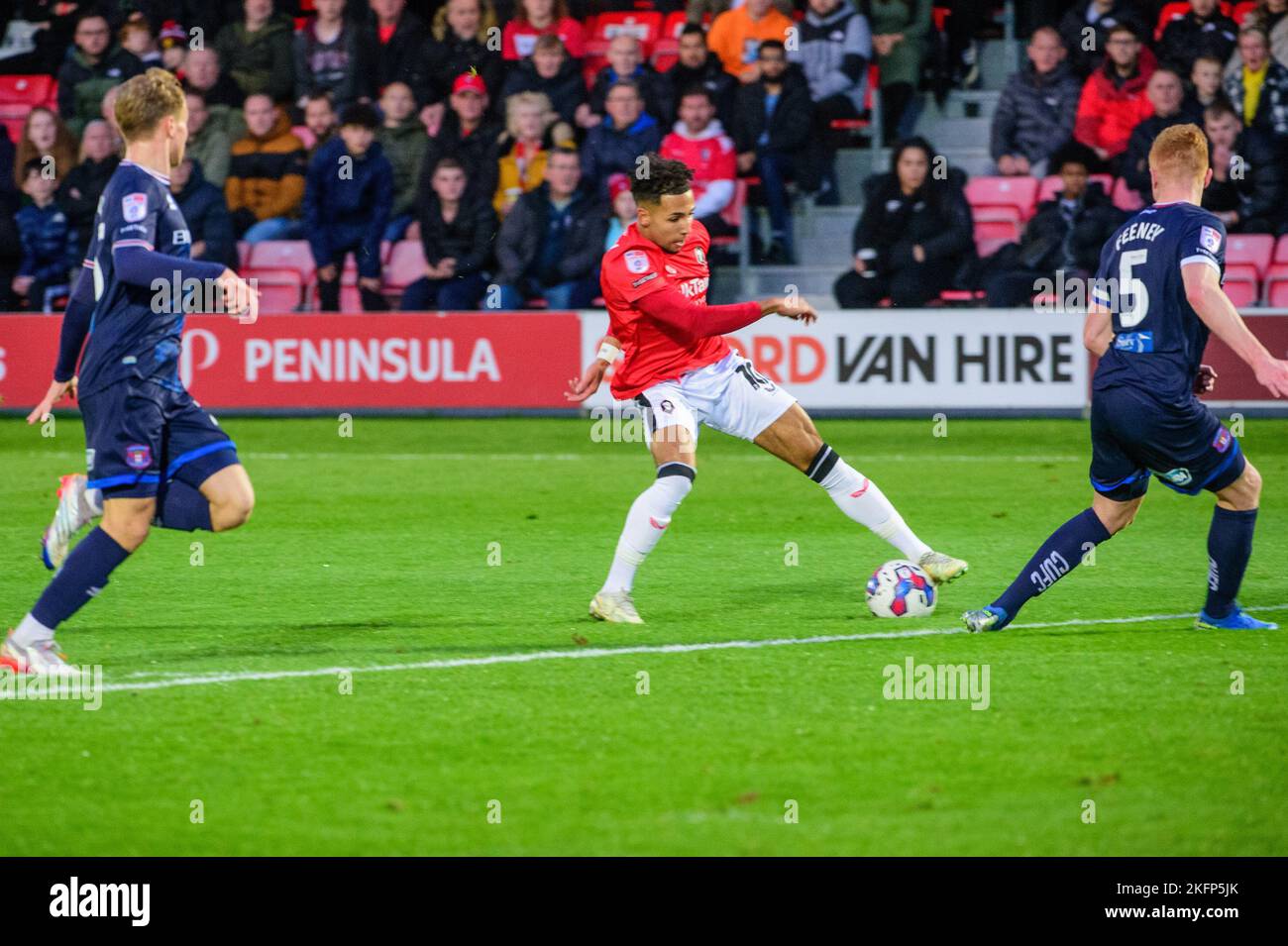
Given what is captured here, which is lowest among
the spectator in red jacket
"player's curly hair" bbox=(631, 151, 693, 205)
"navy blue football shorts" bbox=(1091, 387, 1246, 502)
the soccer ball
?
the soccer ball

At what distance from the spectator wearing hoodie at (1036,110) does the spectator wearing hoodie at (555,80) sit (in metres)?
3.96

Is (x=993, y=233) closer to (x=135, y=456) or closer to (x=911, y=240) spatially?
(x=911, y=240)

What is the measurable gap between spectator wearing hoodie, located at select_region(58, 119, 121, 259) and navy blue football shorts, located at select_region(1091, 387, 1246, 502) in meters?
13.7

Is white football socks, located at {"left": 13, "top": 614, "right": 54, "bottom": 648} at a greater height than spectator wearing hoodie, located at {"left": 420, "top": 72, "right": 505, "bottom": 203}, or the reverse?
spectator wearing hoodie, located at {"left": 420, "top": 72, "right": 505, "bottom": 203}

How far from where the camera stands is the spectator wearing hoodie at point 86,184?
18219mm

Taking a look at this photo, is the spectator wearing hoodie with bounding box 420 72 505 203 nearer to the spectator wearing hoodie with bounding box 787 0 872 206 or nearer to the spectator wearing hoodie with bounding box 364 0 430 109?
the spectator wearing hoodie with bounding box 364 0 430 109

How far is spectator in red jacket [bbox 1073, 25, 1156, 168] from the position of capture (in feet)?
55.4

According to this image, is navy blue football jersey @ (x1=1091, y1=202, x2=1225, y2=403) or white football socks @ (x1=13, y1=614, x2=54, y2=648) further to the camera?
navy blue football jersey @ (x1=1091, y1=202, x2=1225, y2=403)

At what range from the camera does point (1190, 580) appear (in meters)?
8.39

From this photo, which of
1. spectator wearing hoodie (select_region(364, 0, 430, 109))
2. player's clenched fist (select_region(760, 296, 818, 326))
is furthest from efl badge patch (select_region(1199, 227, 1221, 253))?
spectator wearing hoodie (select_region(364, 0, 430, 109))

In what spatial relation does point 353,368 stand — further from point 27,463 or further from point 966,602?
point 966,602

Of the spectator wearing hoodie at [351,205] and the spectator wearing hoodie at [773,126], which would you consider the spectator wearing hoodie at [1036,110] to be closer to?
the spectator wearing hoodie at [773,126]

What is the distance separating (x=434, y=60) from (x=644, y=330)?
11.5 metres
